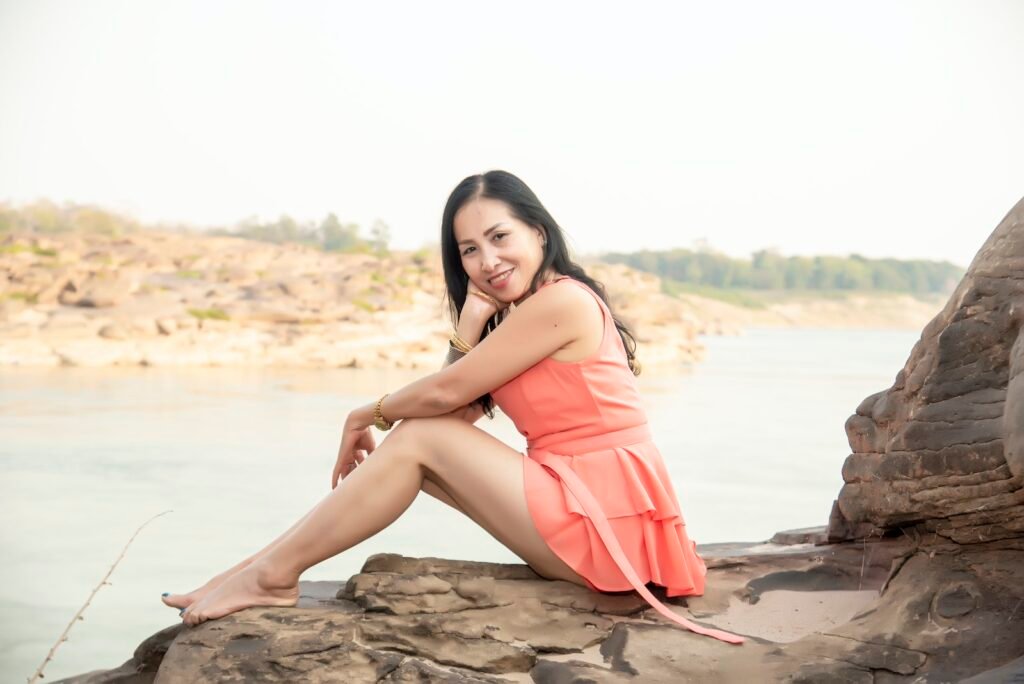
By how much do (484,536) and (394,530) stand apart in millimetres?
596

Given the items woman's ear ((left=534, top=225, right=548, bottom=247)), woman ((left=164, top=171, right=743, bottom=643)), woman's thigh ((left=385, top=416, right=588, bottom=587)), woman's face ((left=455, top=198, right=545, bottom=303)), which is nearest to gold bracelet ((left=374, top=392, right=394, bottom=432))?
woman ((left=164, top=171, right=743, bottom=643))

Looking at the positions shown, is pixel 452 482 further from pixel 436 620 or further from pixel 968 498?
pixel 968 498

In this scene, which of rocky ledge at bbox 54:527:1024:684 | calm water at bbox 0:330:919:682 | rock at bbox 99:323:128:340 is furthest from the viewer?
rock at bbox 99:323:128:340

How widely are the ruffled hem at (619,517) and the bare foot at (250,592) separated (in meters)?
0.56

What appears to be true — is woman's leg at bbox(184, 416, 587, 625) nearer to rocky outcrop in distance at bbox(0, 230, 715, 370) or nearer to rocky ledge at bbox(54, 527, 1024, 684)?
rocky ledge at bbox(54, 527, 1024, 684)

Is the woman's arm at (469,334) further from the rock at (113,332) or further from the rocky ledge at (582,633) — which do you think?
the rock at (113,332)

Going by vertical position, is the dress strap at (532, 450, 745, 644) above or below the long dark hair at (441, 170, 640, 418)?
below

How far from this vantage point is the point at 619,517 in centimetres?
225

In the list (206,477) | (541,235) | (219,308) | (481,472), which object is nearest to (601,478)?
(481,472)

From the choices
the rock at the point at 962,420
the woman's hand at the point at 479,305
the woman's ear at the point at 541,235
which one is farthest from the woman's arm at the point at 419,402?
the rock at the point at 962,420

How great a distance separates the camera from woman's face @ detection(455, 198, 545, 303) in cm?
238

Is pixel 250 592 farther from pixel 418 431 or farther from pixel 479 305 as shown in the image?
pixel 479 305

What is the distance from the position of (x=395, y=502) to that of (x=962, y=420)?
1.21 m

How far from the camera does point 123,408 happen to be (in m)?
9.30
